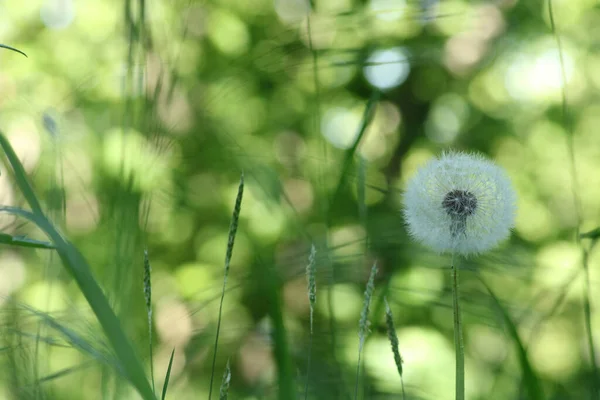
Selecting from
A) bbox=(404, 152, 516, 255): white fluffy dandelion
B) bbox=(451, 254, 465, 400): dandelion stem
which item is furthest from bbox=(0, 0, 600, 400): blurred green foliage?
bbox=(451, 254, 465, 400): dandelion stem

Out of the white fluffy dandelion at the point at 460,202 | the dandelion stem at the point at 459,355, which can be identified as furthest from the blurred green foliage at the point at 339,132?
the dandelion stem at the point at 459,355

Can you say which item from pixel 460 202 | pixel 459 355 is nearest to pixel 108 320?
pixel 459 355

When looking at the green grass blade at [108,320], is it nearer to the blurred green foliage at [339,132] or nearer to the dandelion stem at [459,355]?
the dandelion stem at [459,355]

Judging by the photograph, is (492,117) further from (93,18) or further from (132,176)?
(132,176)

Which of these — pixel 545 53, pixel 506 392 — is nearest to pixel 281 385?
pixel 506 392

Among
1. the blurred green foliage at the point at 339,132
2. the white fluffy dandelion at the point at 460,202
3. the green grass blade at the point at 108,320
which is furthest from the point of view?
the blurred green foliage at the point at 339,132

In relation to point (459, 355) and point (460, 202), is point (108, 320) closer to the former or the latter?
point (459, 355)

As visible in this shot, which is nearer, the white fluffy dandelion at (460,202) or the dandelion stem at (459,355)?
the dandelion stem at (459,355)

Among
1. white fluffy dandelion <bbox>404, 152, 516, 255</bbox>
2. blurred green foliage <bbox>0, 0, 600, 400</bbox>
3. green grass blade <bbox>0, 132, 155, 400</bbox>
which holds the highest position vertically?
blurred green foliage <bbox>0, 0, 600, 400</bbox>

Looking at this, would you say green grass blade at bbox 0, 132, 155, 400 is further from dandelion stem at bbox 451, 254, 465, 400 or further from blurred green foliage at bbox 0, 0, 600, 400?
blurred green foliage at bbox 0, 0, 600, 400
